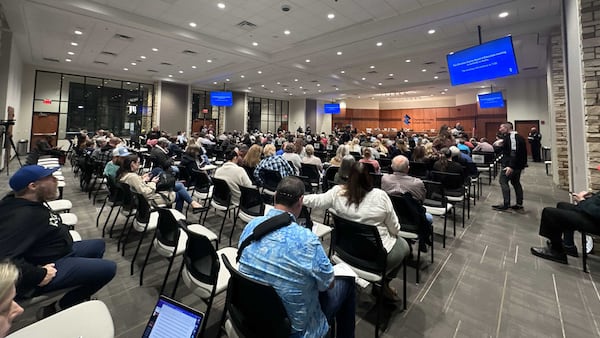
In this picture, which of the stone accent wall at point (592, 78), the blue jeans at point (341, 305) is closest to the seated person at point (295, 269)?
the blue jeans at point (341, 305)

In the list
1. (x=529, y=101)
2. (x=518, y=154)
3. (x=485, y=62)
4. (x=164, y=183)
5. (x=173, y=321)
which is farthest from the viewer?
(x=529, y=101)

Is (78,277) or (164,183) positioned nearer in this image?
(78,277)

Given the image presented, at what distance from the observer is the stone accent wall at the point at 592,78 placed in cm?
331

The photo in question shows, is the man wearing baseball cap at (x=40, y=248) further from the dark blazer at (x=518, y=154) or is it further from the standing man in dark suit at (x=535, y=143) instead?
the standing man in dark suit at (x=535, y=143)

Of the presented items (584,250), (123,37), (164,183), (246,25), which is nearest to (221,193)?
(164,183)

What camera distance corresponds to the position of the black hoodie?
153cm

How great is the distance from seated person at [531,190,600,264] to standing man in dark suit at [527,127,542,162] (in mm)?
11312

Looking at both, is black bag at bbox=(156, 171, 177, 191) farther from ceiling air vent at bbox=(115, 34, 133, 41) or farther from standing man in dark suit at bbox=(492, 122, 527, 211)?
ceiling air vent at bbox=(115, 34, 133, 41)

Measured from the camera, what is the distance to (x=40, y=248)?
5.57 ft

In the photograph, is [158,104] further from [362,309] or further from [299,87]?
[362,309]

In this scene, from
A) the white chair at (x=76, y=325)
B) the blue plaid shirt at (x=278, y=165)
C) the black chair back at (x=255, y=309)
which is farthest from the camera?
the blue plaid shirt at (x=278, y=165)

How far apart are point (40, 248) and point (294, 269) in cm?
171

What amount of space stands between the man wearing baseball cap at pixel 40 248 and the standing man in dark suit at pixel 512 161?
243 inches

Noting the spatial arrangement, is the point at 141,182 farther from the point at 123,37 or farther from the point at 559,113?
the point at 559,113
